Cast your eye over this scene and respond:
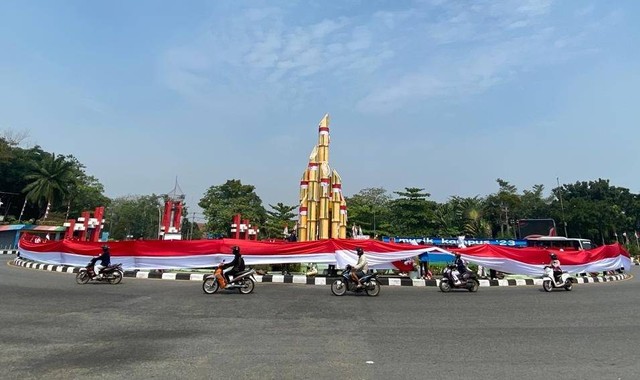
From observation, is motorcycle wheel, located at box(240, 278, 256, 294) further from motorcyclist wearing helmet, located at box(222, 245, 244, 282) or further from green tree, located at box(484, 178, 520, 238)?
green tree, located at box(484, 178, 520, 238)

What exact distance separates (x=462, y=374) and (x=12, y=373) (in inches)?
208

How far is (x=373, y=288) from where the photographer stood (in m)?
13.5

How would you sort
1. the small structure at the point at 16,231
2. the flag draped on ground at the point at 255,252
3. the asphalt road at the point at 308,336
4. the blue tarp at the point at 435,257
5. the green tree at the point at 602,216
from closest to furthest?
the asphalt road at the point at 308,336 → the flag draped on ground at the point at 255,252 → the blue tarp at the point at 435,257 → the small structure at the point at 16,231 → the green tree at the point at 602,216

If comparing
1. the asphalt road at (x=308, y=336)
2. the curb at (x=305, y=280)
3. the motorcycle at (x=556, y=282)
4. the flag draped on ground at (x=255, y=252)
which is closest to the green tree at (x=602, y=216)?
the curb at (x=305, y=280)

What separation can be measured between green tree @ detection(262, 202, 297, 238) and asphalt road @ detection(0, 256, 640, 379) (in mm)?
49570

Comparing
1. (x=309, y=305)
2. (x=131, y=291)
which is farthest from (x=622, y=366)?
(x=131, y=291)

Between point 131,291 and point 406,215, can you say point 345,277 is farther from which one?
point 406,215

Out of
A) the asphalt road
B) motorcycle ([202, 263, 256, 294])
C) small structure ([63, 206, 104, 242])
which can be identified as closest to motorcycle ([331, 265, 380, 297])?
the asphalt road

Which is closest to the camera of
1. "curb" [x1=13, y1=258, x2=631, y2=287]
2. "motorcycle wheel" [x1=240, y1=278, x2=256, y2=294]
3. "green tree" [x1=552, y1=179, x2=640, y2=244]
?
"motorcycle wheel" [x1=240, y1=278, x2=256, y2=294]

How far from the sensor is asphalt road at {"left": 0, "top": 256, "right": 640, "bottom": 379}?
5.32 m

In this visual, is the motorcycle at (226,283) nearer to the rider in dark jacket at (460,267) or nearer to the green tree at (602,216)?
the rider in dark jacket at (460,267)

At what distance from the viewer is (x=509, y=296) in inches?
524

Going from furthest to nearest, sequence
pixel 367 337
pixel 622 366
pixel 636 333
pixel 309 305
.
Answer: pixel 309 305 → pixel 636 333 → pixel 367 337 → pixel 622 366

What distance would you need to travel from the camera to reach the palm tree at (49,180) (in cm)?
5591
